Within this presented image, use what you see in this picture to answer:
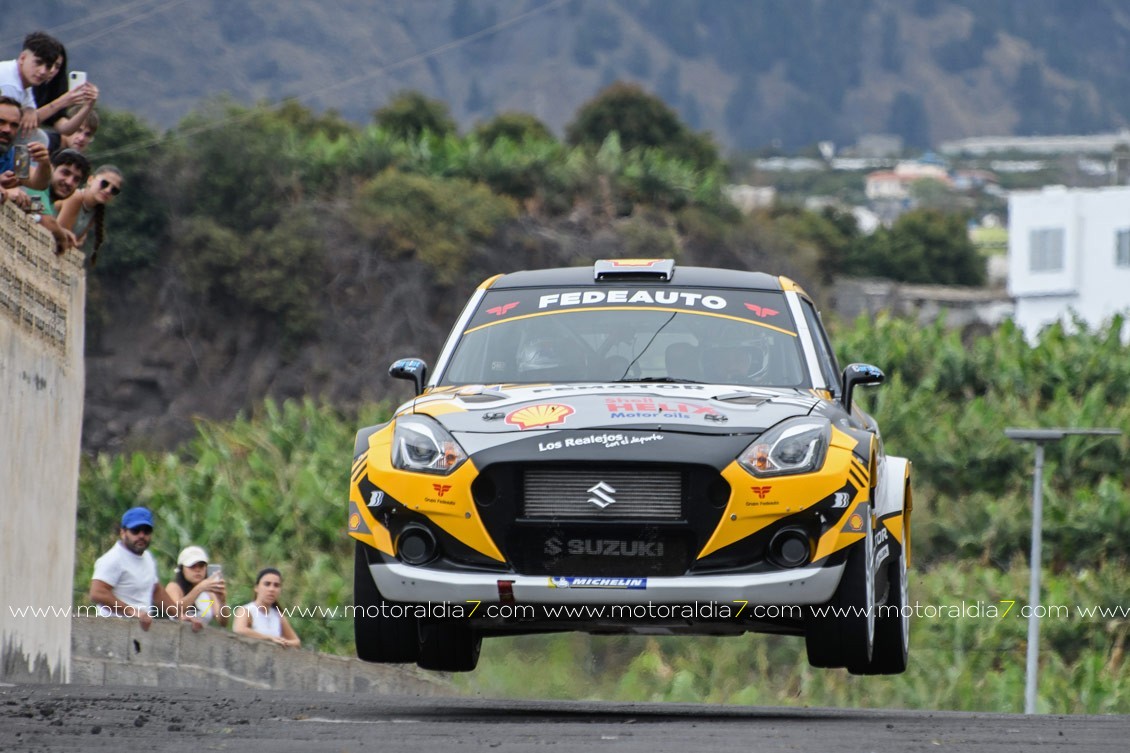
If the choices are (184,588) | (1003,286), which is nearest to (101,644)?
(184,588)

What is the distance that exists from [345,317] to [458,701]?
5592 centimetres

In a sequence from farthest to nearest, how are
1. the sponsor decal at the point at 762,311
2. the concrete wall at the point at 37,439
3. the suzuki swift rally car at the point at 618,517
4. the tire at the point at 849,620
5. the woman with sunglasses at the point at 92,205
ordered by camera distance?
the woman with sunglasses at the point at 92,205 < the concrete wall at the point at 37,439 < the sponsor decal at the point at 762,311 < the tire at the point at 849,620 < the suzuki swift rally car at the point at 618,517

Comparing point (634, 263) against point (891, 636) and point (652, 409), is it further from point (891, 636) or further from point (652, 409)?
point (891, 636)

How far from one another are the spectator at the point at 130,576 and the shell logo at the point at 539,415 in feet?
15.9

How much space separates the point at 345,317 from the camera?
6531 cm

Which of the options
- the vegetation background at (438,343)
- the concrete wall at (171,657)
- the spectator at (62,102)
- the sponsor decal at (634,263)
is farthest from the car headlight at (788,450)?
the vegetation background at (438,343)

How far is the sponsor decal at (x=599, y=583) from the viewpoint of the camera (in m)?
8.07

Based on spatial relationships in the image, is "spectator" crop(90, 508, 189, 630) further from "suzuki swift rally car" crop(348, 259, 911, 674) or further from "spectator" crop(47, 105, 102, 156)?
"suzuki swift rally car" crop(348, 259, 911, 674)

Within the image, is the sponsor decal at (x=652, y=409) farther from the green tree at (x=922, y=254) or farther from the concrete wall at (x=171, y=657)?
the green tree at (x=922, y=254)

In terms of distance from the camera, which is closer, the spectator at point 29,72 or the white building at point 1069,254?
the spectator at point 29,72

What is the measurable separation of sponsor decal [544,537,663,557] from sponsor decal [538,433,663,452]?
36 cm

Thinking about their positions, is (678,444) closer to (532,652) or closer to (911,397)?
(532,652)

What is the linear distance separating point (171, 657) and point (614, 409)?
Result: 19.0ft

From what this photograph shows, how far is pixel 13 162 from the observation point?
37.7ft
